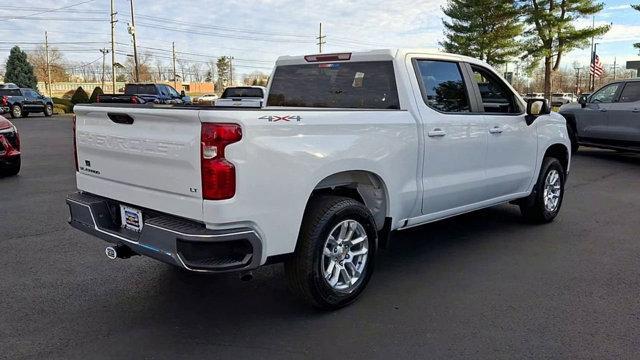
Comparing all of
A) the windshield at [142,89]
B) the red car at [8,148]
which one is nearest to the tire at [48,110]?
the windshield at [142,89]

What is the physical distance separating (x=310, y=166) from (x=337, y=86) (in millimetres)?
1591

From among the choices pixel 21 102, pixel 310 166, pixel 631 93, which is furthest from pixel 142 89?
pixel 310 166

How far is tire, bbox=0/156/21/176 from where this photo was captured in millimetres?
9500

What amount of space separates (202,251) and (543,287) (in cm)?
279

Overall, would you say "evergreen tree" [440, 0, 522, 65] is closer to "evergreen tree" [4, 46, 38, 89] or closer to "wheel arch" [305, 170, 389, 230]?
A: "wheel arch" [305, 170, 389, 230]

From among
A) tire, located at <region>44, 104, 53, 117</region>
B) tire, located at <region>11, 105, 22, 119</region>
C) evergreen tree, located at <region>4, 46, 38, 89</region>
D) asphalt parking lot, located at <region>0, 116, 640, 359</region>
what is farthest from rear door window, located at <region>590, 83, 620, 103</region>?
evergreen tree, located at <region>4, 46, 38, 89</region>

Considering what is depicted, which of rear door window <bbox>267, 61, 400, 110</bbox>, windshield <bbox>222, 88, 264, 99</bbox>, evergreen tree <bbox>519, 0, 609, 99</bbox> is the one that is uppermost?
evergreen tree <bbox>519, 0, 609, 99</bbox>

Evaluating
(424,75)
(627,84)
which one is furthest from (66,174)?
(627,84)

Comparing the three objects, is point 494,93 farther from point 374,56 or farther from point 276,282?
point 276,282

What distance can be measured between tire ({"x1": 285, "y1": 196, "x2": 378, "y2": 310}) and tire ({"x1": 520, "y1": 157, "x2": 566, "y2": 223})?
2947 mm

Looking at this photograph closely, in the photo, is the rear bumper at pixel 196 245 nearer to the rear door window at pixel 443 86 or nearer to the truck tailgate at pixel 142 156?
the truck tailgate at pixel 142 156

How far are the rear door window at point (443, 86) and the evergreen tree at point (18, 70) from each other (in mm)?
67332

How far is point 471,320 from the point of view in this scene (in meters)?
3.74

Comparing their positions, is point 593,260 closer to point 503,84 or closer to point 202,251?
point 503,84
